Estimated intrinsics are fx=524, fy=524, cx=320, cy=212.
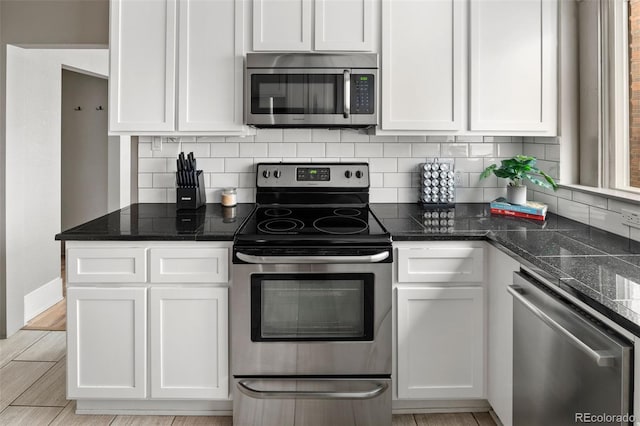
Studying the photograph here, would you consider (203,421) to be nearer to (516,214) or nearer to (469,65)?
(516,214)

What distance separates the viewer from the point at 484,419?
2.39m

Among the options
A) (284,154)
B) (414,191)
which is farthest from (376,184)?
(284,154)

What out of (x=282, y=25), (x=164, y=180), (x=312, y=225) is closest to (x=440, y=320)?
(x=312, y=225)

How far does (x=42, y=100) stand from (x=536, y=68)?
3312 millimetres

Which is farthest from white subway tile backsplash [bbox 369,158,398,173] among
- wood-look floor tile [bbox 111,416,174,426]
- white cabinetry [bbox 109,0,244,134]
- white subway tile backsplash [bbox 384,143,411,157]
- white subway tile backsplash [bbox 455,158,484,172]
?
wood-look floor tile [bbox 111,416,174,426]

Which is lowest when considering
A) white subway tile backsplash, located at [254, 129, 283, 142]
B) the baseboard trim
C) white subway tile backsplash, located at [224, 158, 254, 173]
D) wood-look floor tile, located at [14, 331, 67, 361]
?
wood-look floor tile, located at [14, 331, 67, 361]

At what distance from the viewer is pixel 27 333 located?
346 centimetres

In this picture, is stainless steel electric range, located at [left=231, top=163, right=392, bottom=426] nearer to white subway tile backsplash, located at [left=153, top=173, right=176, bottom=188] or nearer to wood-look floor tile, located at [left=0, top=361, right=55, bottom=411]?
white subway tile backsplash, located at [left=153, top=173, right=176, bottom=188]

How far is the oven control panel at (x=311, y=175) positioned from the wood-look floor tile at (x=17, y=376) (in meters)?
1.59

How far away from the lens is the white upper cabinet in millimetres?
2668

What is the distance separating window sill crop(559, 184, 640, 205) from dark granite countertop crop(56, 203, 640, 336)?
159 millimetres

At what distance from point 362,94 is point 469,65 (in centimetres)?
58

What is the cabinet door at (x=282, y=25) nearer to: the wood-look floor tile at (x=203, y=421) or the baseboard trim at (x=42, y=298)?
the wood-look floor tile at (x=203, y=421)

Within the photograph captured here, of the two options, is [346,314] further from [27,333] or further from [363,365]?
[27,333]
